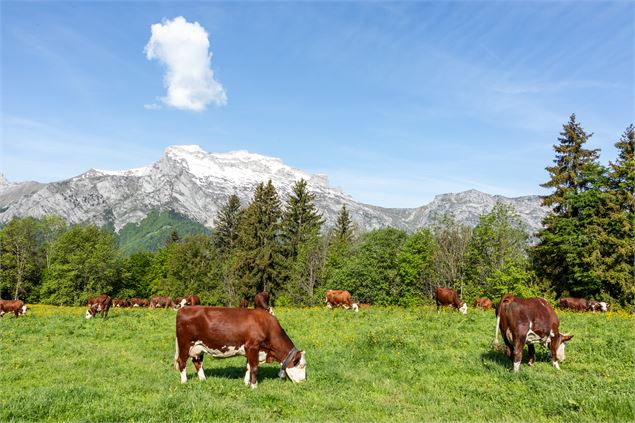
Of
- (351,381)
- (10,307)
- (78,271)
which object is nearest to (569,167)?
(351,381)

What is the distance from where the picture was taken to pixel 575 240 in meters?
43.3

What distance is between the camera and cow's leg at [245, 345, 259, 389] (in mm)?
11195

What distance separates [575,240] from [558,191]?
6.60 meters

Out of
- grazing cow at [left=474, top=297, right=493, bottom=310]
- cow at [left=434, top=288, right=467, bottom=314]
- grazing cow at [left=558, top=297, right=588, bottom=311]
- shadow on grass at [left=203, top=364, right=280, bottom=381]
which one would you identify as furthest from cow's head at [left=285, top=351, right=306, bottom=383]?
grazing cow at [left=474, top=297, right=493, bottom=310]

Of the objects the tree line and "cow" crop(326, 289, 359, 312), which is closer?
"cow" crop(326, 289, 359, 312)

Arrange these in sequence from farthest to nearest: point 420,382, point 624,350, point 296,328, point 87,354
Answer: point 296,328 → point 87,354 → point 624,350 → point 420,382

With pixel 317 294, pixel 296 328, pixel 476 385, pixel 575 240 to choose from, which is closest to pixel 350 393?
pixel 476 385

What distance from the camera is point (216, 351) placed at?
11648 millimetres

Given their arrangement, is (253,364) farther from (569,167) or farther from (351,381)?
(569,167)

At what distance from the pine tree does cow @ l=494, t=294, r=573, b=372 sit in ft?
132

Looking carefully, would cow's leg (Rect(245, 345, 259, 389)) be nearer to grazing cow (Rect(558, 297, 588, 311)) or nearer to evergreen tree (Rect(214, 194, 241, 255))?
grazing cow (Rect(558, 297, 588, 311))

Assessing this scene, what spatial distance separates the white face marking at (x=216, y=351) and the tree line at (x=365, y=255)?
1613 inches

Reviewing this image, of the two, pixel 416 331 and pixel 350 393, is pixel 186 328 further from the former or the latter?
pixel 416 331

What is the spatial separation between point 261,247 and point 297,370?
49.7 m
